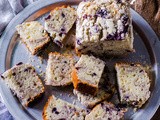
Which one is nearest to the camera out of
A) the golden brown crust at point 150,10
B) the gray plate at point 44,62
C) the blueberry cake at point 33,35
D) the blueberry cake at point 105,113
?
the blueberry cake at point 105,113

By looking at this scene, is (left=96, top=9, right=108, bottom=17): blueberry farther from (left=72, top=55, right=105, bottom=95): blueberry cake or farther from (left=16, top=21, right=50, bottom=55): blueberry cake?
(left=16, top=21, right=50, bottom=55): blueberry cake

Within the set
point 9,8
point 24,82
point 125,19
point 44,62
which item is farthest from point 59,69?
point 9,8

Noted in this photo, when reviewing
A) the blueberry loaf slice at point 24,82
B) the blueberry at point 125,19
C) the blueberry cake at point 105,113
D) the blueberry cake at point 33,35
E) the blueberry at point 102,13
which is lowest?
the blueberry cake at point 105,113

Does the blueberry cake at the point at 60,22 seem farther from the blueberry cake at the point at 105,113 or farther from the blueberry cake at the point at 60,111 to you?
the blueberry cake at the point at 105,113

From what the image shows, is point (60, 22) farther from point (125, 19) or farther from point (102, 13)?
point (125, 19)

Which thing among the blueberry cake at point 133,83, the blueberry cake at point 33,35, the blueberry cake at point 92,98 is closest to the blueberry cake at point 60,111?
the blueberry cake at point 92,98

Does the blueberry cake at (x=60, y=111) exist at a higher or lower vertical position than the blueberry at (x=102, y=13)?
lower

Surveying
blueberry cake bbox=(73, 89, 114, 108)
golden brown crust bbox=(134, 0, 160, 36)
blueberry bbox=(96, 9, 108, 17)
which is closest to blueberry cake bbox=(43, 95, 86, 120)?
blueberry cake bbox=(73, 89, 114, 108)

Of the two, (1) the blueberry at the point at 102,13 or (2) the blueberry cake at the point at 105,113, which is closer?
(2) the blueberry cake at the point at 105,113
